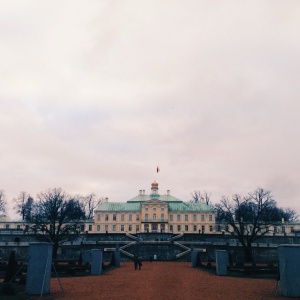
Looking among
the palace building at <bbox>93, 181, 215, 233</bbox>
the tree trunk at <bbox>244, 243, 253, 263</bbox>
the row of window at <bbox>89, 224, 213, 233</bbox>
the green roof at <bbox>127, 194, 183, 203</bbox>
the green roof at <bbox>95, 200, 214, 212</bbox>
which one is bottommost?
the tree trunk at <bbox>244, 243, 253, 263</bbox>

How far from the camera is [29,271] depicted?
19203 millimetres

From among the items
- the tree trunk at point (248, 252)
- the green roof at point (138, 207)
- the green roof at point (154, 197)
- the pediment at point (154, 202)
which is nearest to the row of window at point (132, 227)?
the green roof at point (138, 207)

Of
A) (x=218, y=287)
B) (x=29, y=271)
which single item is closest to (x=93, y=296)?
(x=29, y=271)

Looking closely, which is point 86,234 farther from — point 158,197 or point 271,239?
point 271,239

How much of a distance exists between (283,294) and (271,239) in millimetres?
61596

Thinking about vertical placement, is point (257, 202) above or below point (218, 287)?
above

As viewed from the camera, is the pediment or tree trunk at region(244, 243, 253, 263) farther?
the pediment

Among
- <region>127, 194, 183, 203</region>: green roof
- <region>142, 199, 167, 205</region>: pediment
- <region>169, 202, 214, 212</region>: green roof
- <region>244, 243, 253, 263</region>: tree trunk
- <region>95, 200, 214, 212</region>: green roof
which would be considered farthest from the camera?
<region>127, 194, 183, 203</region>: green roof

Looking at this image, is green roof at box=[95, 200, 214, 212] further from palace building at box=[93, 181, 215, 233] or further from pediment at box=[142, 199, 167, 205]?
pediment at box=[142, 199, 167, 205]

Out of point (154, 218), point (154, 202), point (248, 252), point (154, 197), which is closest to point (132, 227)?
point (154, 218)

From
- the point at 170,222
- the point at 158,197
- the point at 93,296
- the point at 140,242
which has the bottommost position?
the point at 93,296

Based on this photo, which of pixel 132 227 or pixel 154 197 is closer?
pixel 132 227

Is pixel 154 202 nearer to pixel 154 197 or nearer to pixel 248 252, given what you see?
pixel 154 197

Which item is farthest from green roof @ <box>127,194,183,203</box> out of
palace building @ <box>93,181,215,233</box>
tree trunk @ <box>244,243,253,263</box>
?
tree trunk @ <box>244,243,253,263</box>
